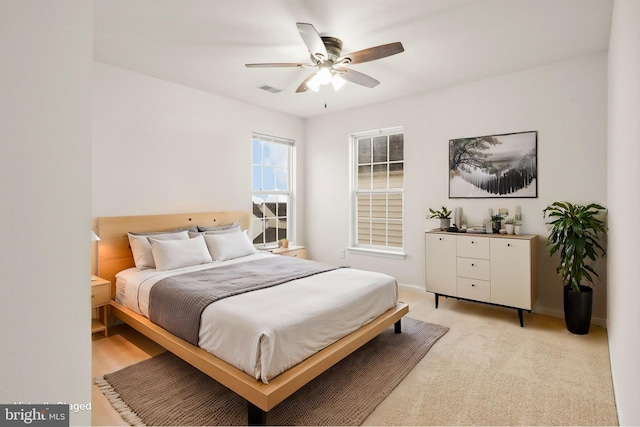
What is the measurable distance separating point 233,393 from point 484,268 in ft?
8.96

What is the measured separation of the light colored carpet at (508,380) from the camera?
1952mm

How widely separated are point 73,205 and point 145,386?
1947 millimetres

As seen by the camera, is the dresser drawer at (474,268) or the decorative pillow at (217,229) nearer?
the dresser drawer at (474,268)

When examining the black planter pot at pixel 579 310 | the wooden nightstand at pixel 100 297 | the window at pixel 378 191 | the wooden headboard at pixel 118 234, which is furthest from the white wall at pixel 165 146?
the black planter pot at pixel 579 310

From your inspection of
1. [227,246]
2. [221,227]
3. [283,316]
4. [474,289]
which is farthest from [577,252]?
[221,227]

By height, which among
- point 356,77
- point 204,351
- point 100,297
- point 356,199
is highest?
point 356,77

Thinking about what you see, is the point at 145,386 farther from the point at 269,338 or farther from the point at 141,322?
the point at 269,338

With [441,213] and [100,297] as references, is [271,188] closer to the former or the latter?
[441,213]

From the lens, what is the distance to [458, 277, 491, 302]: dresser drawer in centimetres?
351

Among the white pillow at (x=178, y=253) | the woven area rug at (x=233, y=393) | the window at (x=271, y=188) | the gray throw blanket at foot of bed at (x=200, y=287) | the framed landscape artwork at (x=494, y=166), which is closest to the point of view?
the woven area rug at (x=233, y=393)

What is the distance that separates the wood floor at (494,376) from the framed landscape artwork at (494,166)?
4.61ft

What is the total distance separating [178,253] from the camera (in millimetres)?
3320

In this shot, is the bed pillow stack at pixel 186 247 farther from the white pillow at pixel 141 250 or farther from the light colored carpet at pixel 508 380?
the light colored carpet at pixel 508 380

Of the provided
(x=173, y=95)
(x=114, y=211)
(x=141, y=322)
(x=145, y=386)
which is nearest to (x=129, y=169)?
(x=114, y=211)
